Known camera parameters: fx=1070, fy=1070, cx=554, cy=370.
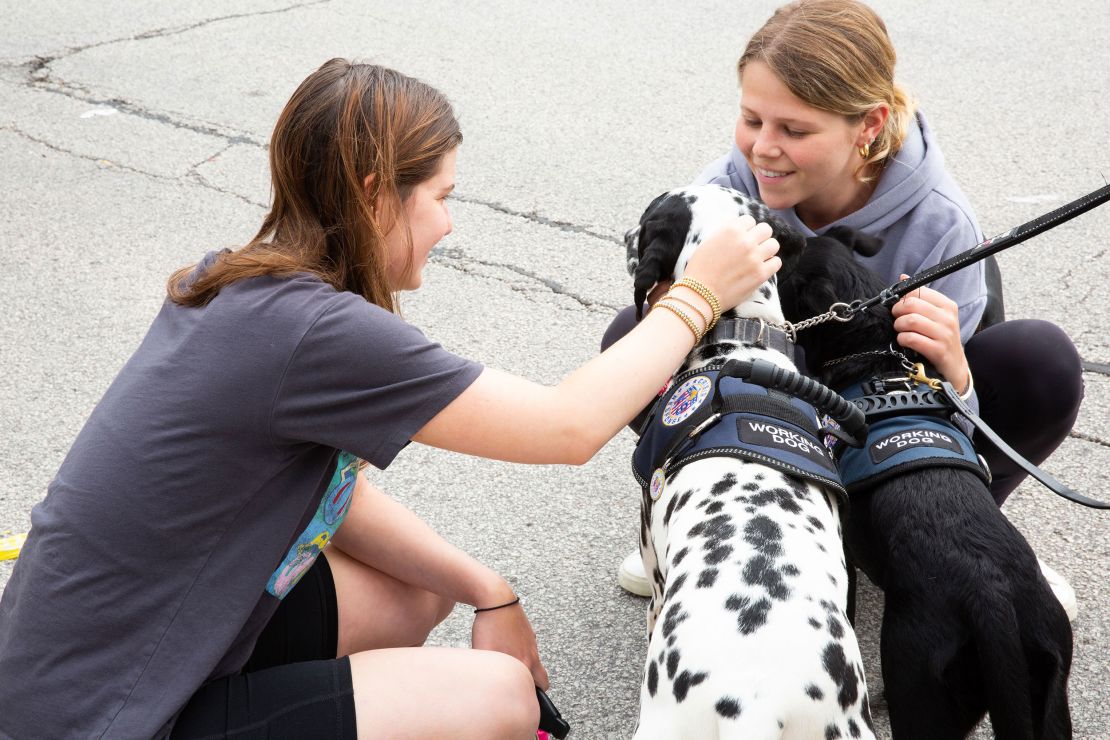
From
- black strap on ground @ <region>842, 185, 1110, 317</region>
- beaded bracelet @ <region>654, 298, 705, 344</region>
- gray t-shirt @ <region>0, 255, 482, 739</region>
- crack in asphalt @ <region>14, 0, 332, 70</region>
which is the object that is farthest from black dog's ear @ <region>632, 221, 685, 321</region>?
crack in asphalt @ <region>14, 0, 332, 70</region>

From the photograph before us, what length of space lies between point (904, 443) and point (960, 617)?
43cm

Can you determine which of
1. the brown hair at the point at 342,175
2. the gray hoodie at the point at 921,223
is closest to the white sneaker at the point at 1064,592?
the gray hoodie at the point at 921,223

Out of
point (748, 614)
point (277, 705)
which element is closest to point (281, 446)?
point (277, 705)

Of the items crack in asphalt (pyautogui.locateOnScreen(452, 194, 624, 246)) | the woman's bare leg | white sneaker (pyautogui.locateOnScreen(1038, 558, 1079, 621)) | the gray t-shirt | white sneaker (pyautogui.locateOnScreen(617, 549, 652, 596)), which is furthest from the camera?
crack in asphalt (pyautogui.locateOnScreen(452, 194, 624, 246))

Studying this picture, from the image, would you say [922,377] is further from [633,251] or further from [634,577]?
[634,577]

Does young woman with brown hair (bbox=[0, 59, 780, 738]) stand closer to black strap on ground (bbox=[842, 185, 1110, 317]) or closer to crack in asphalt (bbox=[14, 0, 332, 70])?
black strap on ground (bbox=[842, 185, 1110, 317])

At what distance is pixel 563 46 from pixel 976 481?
5999mm

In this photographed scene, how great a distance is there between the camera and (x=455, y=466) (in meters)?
3.70

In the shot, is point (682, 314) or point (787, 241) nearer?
point (682, 314)

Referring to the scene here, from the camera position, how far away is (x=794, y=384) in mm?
2191

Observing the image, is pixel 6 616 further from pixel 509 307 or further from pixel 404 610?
pixel 509 307

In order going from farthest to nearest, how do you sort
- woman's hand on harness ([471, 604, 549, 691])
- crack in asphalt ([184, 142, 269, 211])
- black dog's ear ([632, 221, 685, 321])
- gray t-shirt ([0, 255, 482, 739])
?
1. crack in asphalt ([184, 142, 269, 211])
2. black dog's ear ([632, 221, 685, 321])
3. woman's hand on harness ([471, 604, 549, 691])
4. gray t-shirt ([0, 255, 482, 739])

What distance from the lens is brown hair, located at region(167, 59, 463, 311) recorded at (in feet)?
6.29

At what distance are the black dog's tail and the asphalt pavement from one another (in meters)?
0.61
